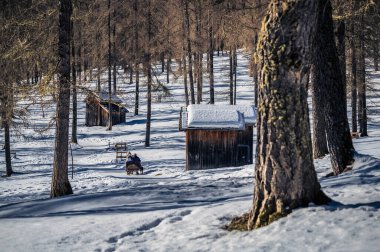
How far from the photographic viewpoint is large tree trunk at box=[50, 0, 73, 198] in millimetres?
11125

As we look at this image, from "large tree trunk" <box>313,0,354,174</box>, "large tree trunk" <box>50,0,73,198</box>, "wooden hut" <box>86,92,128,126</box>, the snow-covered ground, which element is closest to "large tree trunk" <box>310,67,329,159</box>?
the snow-covered ground

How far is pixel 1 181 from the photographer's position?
2039 centimetres

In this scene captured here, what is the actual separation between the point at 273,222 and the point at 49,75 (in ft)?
24.9

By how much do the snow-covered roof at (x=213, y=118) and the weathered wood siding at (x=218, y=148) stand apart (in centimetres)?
57

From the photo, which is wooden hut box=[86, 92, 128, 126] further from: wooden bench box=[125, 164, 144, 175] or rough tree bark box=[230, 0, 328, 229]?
rough tree bark box=[230, 0, 328, 229]

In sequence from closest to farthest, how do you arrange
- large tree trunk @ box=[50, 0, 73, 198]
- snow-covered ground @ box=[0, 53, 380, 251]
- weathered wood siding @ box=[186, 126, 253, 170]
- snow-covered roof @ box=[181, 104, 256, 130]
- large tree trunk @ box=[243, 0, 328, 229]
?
snow-covered ground @ box=[0, 53, 380, 251] → large tree trunk @ box=[243, 0, 328, 229] → large tree trunk @ box=[50, 0, 73, 198] → snow-covered roof @ box=[181, 104, 256, 130] → weathered wood siding @ box=[186, 126, 253, 170]

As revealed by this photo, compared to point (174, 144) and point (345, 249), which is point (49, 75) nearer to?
point (345, 249)

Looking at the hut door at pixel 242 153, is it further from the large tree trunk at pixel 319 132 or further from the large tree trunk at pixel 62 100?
the large tree trunk at pixel 62 100

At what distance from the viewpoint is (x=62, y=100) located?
37.2ft

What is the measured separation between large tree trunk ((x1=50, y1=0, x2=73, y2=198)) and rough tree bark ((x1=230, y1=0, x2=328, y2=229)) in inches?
269

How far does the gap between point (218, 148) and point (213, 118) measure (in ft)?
5.75

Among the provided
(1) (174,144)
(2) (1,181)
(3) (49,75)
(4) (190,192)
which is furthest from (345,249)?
(1) (174,144)

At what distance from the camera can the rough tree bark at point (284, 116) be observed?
5.55m

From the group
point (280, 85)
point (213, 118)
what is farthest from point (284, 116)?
point (213, 118)
